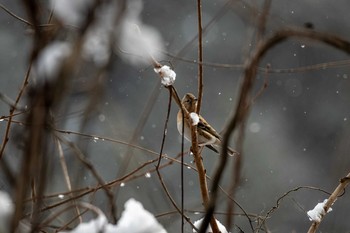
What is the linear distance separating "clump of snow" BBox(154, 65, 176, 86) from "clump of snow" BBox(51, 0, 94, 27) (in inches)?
26.8

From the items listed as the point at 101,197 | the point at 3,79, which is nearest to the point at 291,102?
the point at 101,197

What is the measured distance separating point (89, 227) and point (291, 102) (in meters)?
9.90

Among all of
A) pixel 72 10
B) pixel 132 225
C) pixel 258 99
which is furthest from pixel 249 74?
pixel 258 99

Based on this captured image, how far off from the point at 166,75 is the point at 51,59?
0.75 m

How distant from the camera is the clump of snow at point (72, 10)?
19.3 inches

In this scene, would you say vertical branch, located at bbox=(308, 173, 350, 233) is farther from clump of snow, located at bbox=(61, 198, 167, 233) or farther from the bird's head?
the bird's head

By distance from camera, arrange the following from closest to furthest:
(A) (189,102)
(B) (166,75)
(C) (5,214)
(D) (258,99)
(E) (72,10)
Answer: (E) (72,10) → (C) (5,214) → (B) (166,75) → (A) (189,102) → (D) (258,99)

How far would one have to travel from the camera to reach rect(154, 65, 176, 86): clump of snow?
1.25 m

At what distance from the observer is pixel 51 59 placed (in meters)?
0.54

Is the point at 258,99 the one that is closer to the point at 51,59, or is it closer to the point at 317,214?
the point at 317,214

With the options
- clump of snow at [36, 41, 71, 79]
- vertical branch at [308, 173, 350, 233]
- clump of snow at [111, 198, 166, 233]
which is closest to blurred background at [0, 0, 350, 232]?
vertical branch at [308, 173, 350, 233]

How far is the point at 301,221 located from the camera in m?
8.52

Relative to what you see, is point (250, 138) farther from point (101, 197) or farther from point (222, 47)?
point (101, 197)

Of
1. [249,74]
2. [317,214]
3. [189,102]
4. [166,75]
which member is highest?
[189,102]
